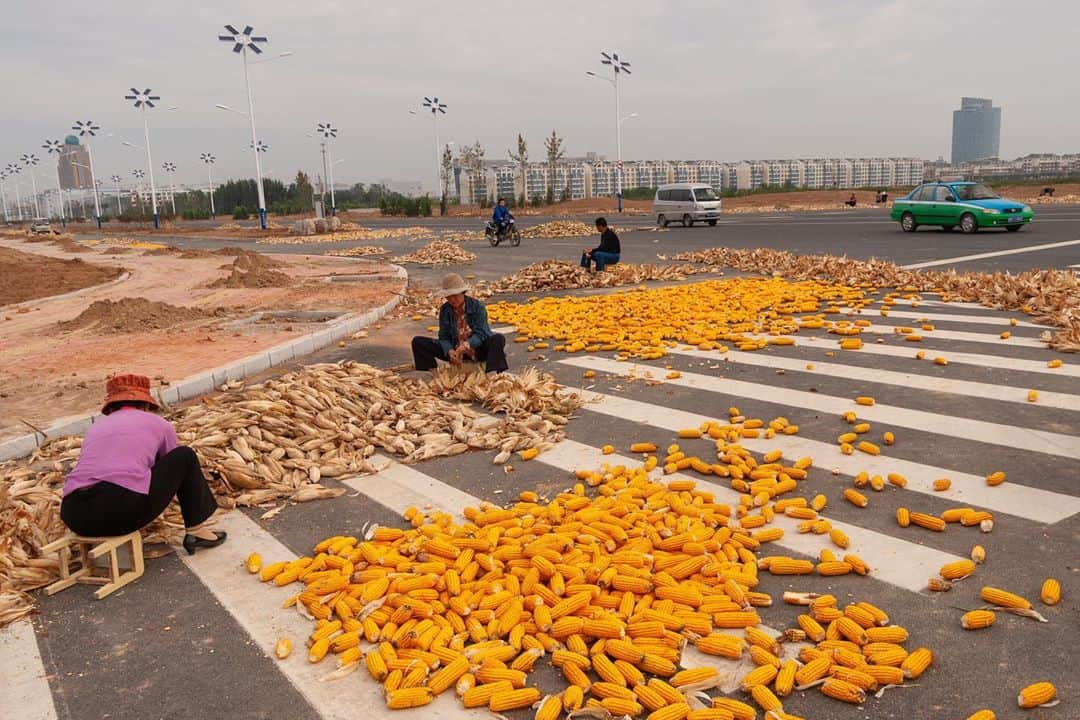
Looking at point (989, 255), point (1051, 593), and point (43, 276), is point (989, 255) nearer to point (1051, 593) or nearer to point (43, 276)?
point (1051, 593)

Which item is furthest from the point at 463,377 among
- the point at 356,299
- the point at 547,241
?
the point at 547,241

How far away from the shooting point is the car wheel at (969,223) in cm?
2275

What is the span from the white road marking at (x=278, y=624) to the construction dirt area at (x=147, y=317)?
10.9 ft

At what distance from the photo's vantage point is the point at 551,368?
875 cm

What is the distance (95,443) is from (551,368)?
528cm

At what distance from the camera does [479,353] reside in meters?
7.75

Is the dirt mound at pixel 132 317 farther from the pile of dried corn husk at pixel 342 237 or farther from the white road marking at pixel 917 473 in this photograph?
the pile of dried corn husk at pixel 342 237

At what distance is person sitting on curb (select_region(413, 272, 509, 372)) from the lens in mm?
7676

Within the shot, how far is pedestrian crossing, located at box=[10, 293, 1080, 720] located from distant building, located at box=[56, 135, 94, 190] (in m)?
93.4

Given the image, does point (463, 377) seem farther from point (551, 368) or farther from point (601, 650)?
point (601, 650)

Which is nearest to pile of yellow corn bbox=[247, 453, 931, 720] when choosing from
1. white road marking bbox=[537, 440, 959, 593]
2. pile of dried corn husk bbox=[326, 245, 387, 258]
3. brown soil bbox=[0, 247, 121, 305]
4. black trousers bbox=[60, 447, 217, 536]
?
white road marking bbox=[537, 440, 959, 593]

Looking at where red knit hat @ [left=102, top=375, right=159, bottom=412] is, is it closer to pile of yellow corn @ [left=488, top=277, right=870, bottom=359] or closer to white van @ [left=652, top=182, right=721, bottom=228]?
pile of yellow corn @ [left=488, top=277, right=870, bottom=359]

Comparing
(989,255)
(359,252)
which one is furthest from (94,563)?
(359,252)

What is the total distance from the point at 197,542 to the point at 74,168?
125927mm
